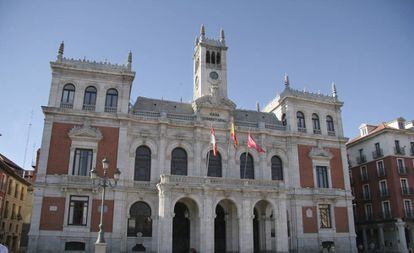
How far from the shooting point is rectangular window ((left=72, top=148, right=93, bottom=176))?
32.9 m

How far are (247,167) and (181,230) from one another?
30.6 ft

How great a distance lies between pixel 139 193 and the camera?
33.5m

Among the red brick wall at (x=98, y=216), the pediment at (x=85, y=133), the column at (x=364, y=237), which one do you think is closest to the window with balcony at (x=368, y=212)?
the column at (x=364, y=237)

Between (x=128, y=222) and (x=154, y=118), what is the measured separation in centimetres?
1001

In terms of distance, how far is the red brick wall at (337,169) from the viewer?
4069 cm

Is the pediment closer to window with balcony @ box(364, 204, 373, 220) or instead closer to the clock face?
the clock face

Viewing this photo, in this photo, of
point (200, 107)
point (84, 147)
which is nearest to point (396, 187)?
point (200, 107)

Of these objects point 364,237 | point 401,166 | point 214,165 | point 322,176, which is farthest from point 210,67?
point 364,237

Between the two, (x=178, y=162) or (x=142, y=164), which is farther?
(x=178, y=162)

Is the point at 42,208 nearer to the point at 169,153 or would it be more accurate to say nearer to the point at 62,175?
the point at 62,175

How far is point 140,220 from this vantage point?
33.2m

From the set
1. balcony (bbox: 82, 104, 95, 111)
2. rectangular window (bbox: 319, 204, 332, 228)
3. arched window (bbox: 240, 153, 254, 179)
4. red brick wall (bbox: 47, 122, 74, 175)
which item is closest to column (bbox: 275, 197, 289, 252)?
arched window (bbox: 240, 153, 254, 179)

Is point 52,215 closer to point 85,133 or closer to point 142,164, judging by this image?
point 85,133

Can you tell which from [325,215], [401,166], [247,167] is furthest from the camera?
[401,166]
